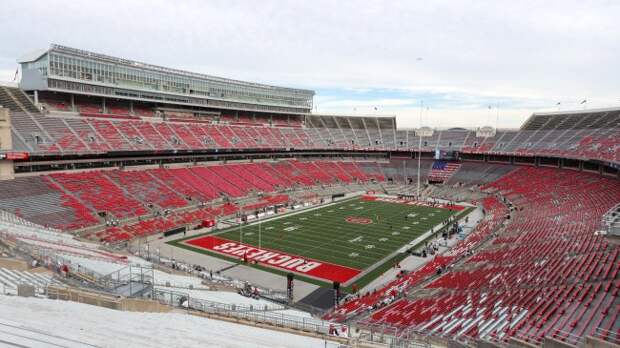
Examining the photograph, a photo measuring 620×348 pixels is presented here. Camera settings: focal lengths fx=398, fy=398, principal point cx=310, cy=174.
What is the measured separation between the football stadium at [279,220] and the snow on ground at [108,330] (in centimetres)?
7

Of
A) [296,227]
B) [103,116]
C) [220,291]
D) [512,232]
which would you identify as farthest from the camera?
[103,116]

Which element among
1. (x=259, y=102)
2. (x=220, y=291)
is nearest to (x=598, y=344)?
(x=220, y=291)

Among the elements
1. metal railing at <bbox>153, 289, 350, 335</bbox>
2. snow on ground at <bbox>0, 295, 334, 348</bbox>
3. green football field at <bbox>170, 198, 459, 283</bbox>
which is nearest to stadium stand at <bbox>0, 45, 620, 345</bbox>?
metal railing at <bbox>153, 289, 350, 335</bbox>

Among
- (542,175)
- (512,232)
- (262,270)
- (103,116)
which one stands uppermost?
(103,116)

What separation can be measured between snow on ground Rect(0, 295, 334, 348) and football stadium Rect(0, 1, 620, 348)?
0.23 feet

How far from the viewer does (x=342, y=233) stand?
34.7 metres

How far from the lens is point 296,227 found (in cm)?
3638

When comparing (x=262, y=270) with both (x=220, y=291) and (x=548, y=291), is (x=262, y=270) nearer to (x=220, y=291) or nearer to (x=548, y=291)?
(x=220, y=291)

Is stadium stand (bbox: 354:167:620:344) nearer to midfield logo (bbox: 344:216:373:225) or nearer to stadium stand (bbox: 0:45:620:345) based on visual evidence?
stadium stand (bbox: 0:45:620:345)

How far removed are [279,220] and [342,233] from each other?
23.9ft

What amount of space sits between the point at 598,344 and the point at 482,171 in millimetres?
54573

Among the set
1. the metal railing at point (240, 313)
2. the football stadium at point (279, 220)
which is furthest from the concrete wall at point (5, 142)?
the metal railing at point (240, 313)

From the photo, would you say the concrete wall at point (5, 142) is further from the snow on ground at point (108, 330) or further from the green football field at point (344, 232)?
the snow on ground at point (108, 330)

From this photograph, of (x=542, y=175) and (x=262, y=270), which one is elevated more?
(x=542, y=175)
